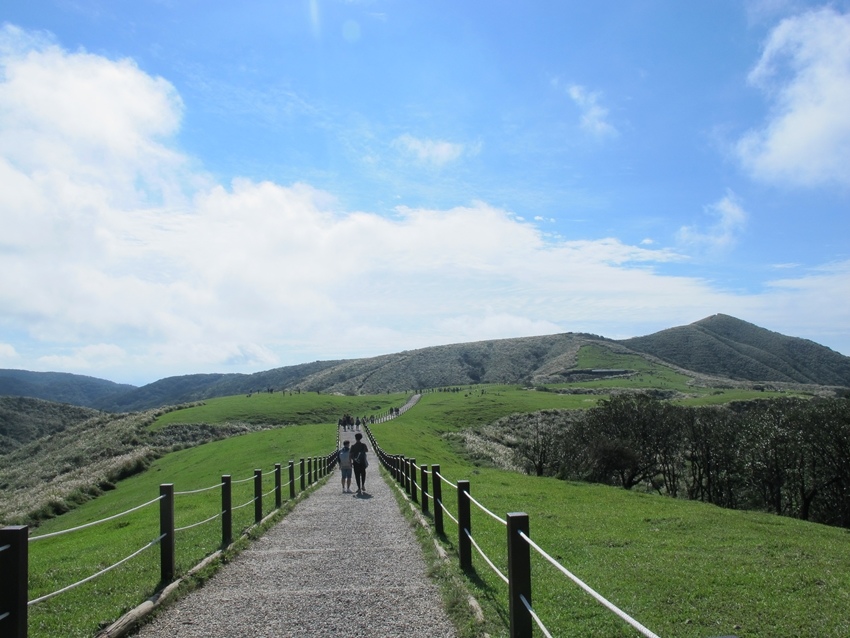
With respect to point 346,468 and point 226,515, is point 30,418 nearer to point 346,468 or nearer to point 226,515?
point 346,468

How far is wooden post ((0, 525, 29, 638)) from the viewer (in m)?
4.96

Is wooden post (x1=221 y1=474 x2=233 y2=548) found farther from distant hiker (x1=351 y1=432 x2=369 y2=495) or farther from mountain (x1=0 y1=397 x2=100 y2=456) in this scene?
mountain (x1=0 y1=397 x2=100 y2=456)

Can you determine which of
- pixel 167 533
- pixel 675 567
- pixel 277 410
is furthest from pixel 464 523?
pixel 277 410

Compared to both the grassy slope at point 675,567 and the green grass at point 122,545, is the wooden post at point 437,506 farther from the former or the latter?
the green grass at point 122,545

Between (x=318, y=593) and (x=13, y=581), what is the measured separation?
13.4 feet

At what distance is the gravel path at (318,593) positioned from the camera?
683cm

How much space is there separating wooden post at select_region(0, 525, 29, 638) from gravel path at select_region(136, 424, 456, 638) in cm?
196

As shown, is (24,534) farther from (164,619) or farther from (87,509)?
(87,509)

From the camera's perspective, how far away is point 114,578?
924 cm

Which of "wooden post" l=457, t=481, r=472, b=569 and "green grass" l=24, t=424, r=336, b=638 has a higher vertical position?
"wooden post" l=457, t=481, r=472, b=569

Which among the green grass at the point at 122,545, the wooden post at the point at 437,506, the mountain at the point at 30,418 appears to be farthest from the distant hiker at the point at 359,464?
the mountain at the point at 30,418

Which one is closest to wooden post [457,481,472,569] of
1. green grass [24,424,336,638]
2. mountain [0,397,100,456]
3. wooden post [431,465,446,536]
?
wooden post [431,465,446,536]

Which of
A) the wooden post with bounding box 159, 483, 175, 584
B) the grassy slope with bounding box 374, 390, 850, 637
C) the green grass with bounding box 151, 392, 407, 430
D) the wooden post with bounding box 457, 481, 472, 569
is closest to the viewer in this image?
the grassy slope with bounding box 374, 390, 850, 637

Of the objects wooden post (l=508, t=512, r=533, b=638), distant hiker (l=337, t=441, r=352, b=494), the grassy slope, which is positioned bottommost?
the grassy slope
